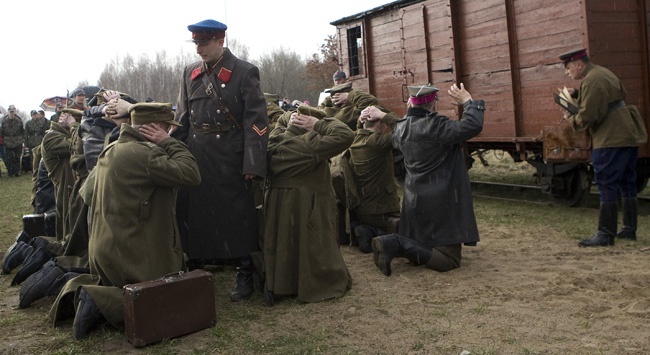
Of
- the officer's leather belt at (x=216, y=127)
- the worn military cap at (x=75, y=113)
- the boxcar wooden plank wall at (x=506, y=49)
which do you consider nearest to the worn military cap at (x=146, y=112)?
the officer's leather belt at (x=216, y=127)

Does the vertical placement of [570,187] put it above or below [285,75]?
below

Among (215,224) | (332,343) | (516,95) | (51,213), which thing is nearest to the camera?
(332,343)

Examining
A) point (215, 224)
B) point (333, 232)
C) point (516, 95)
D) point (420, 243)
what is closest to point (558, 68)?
point (516, 95)

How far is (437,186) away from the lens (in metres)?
5.25

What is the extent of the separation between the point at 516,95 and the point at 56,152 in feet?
18.9

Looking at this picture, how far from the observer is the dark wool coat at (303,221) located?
4.62 m

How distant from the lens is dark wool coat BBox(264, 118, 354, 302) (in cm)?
462

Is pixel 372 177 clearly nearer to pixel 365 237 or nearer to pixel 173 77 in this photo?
pixel 365 237

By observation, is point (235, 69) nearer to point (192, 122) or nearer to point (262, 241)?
point (192, 122)

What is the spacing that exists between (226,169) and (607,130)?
3.51 metres

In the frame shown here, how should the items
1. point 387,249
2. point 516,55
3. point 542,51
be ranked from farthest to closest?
point 516,55 → point 542,51 → point 387,249

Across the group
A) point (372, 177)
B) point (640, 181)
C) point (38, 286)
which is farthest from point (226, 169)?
point (640, 181)

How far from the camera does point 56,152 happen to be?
6.41 m

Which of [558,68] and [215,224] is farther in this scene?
[558,68]
